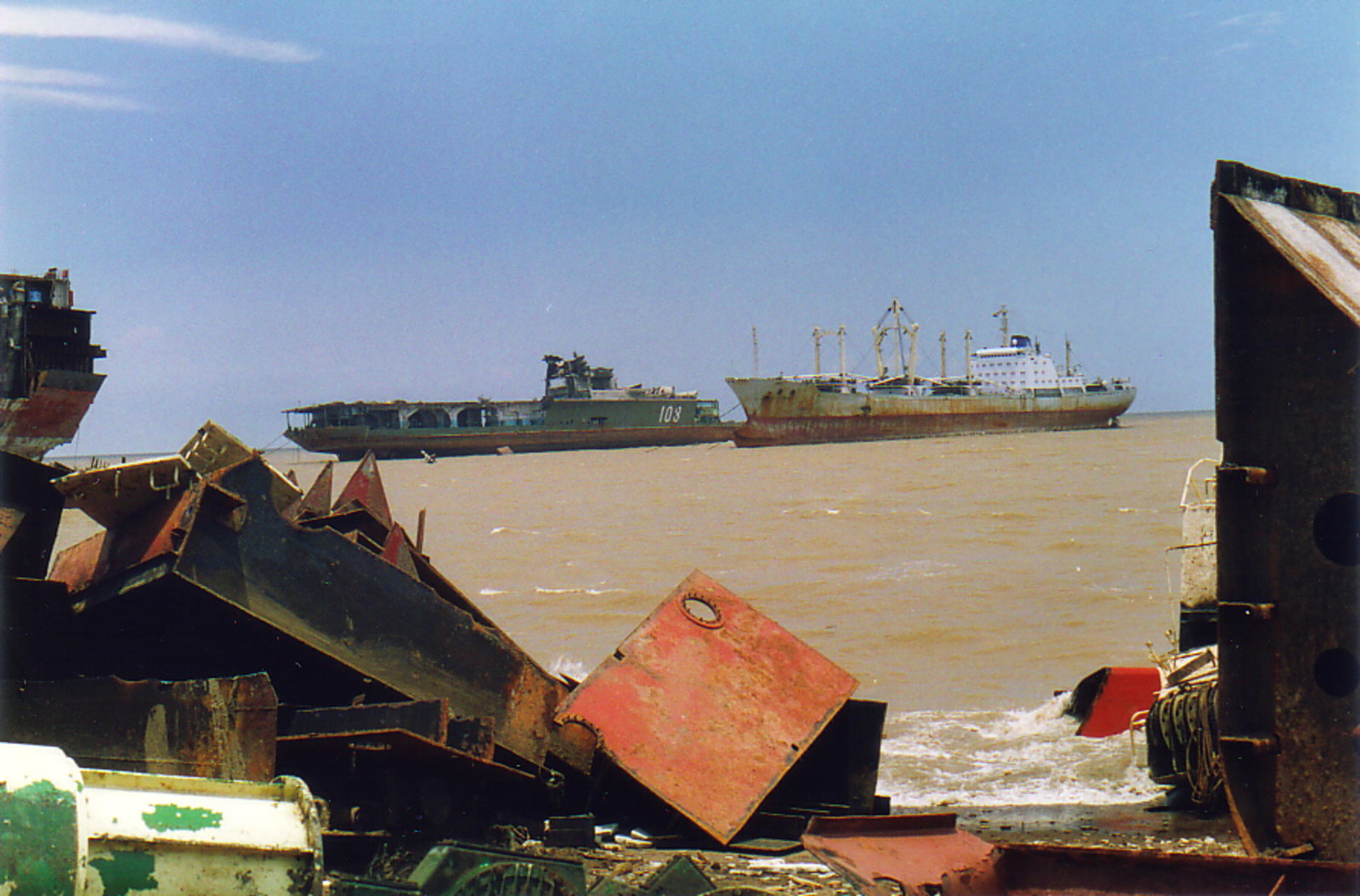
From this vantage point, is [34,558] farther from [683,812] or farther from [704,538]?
[704,538]

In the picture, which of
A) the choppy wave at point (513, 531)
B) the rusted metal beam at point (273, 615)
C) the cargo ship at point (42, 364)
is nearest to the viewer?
the rusted metal beam at point (273, 615)

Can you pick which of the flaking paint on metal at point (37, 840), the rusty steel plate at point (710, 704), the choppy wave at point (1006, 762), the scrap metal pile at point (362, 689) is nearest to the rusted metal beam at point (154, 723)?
the scrap metal pile at point (362, 689)

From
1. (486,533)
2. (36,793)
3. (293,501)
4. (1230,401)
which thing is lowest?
(486,533)

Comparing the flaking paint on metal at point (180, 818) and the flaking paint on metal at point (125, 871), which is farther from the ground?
the flaking paint on metal at point (180, 818)

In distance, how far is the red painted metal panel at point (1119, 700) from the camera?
224 inches

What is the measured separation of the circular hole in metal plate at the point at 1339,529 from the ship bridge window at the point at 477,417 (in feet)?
179

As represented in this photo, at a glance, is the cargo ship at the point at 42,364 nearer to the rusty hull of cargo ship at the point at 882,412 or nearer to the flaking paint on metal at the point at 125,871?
the flaking paint on metal at the point at 125,871

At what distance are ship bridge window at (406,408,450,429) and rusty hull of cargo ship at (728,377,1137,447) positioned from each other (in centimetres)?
1461

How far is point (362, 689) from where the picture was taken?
341 cm

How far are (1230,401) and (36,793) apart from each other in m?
2.49

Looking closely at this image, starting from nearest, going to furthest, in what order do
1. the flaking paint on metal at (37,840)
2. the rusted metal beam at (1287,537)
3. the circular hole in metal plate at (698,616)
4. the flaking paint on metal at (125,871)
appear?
the flaking paint on metal at (37,840) < the flaking paint on metal at (125,871) < the rusted metal beam at (1287,537) < the circular hole in metal plate at (698,616)

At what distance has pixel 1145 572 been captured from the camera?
1136cm

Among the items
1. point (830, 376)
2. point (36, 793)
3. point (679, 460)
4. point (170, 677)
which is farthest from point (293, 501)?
point (830, 376)

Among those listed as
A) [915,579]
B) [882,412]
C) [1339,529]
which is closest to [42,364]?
[915,579]
